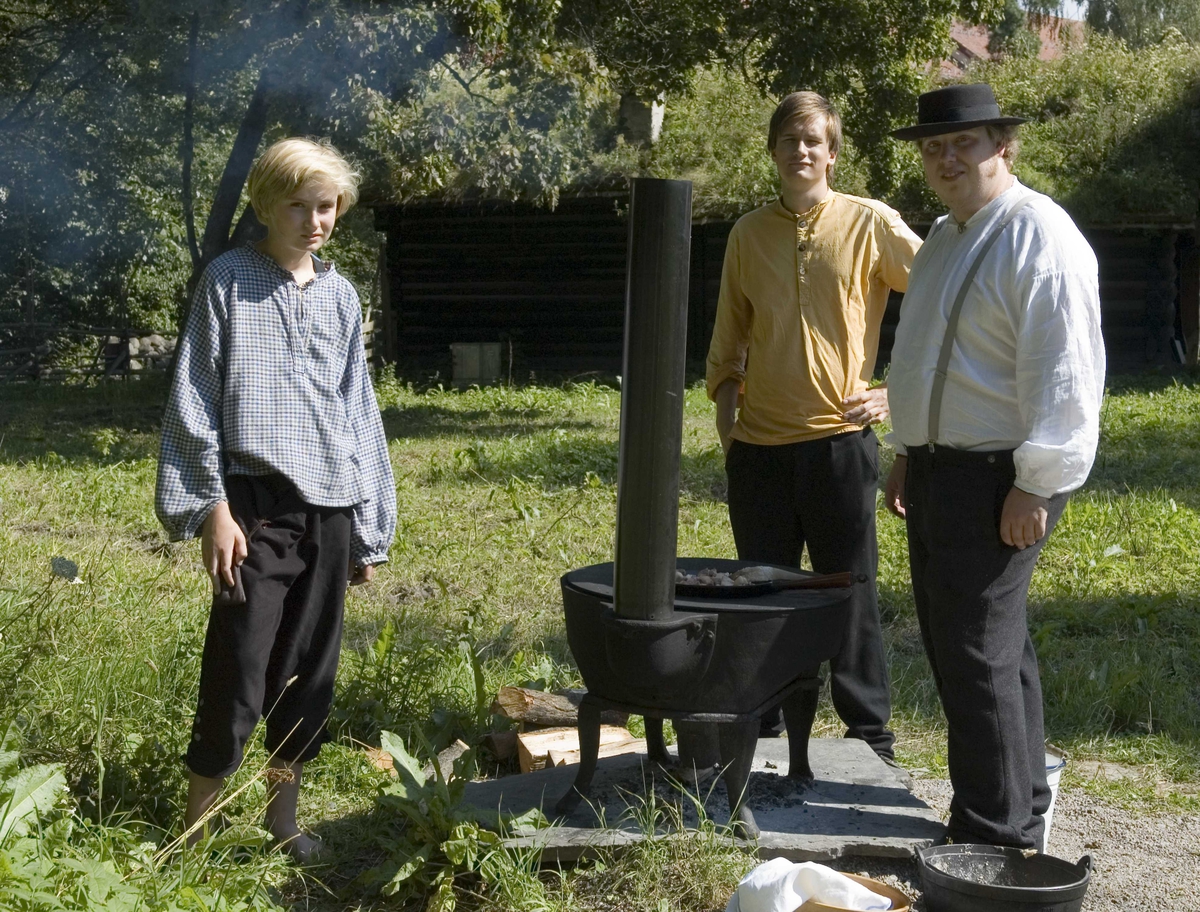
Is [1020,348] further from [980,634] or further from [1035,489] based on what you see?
[980,634]

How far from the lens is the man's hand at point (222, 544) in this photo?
3.00 metres

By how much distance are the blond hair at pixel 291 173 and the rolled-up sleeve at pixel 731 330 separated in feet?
4.36

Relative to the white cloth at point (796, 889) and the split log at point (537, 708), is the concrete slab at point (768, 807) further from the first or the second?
the split log at point (537, 708)

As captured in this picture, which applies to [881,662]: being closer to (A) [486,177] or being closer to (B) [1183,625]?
(B) [1183,625]

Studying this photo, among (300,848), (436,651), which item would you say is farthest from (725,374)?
(300,848)

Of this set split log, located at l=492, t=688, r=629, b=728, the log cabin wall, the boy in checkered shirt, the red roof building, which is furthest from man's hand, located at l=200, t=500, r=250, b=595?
the red roof building

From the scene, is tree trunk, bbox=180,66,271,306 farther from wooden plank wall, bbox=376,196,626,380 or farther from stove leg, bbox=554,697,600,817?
stove leg, bbox=554,697,600,817

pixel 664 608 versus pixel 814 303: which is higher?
pixel 814 303

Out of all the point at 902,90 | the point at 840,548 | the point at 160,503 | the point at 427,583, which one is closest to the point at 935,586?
the point at 840,548

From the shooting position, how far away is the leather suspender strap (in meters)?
3.10

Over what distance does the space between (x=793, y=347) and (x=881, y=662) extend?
102cm

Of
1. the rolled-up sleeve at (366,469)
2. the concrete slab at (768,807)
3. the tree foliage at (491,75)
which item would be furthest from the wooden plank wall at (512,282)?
the rolled-up sleeve at (366,469)

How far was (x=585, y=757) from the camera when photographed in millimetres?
3400

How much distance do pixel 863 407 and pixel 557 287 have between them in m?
14.4
